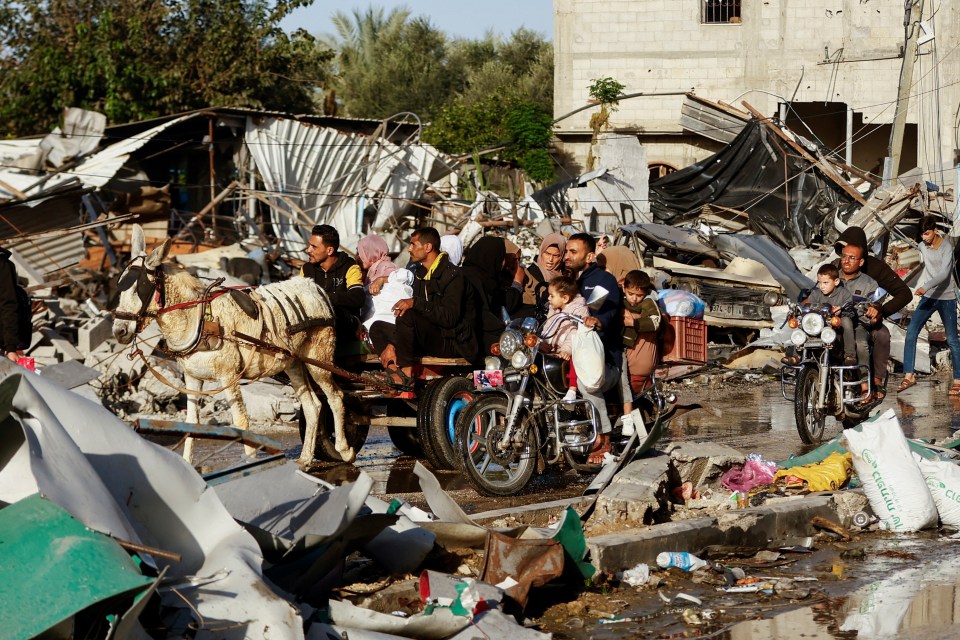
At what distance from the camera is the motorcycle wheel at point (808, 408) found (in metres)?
11.1

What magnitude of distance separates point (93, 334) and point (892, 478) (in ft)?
41.2

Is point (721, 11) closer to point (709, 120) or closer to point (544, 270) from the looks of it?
point (709, 120)

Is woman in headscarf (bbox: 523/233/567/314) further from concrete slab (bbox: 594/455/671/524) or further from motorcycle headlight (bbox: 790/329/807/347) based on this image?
concrete slab (bbox: 594/455/671/524)

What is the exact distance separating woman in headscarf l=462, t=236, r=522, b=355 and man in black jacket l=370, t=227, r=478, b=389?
0.40 feet

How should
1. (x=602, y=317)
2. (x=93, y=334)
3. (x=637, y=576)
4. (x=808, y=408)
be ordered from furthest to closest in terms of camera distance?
1. (x=93, y=334)
2. (x=808, y=408)
3. (x=602, y=317)
4. (x=637, y=576)

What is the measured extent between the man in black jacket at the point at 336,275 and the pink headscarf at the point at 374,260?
0.16m

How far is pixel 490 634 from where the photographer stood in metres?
5.26

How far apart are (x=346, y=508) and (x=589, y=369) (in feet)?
11.7

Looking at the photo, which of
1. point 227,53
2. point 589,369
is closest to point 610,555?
point 589,369

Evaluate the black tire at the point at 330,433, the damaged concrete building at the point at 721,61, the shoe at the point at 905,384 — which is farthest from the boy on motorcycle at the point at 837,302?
the damaged concrete building at the point at 721,61

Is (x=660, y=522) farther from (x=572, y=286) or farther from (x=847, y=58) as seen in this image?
(x=847, y=58)

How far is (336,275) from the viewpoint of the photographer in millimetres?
10859

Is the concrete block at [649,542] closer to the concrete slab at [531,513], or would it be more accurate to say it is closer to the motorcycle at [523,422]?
the concrete slab at [531,513]

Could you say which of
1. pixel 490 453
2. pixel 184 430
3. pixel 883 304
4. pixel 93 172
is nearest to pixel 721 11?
pixel 93 172
